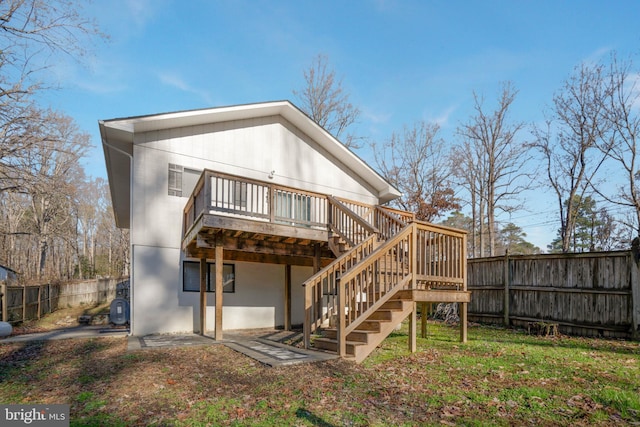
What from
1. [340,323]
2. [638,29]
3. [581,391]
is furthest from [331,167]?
[638,29]

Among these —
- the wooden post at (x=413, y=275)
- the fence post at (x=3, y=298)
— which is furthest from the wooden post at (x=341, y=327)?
the fence post at (x=3, y=298)

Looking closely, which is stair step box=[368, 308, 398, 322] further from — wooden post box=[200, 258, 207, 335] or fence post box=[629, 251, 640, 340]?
fence post box=[629, 251, 640, 340]

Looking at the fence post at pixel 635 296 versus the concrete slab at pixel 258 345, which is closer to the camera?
the concrete slab at pixel 258 345

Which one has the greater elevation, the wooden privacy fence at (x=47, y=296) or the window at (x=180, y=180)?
the window at (x=180, y=180)

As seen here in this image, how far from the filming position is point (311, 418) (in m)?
3.85

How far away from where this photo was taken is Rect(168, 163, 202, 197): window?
10.2m

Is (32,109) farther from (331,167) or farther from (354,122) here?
(354,122)

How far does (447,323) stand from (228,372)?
8.42 metres

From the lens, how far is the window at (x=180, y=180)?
33.3 ft

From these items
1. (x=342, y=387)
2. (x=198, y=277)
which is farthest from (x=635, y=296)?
(x=198, y=277)

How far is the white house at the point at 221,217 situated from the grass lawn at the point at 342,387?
8.24 feet

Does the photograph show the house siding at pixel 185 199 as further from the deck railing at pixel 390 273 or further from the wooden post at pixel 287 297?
the deck railing at pixel 390 273

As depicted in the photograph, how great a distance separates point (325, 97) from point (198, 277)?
15692mm

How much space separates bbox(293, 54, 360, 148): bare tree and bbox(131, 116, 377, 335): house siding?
10.4 metres
